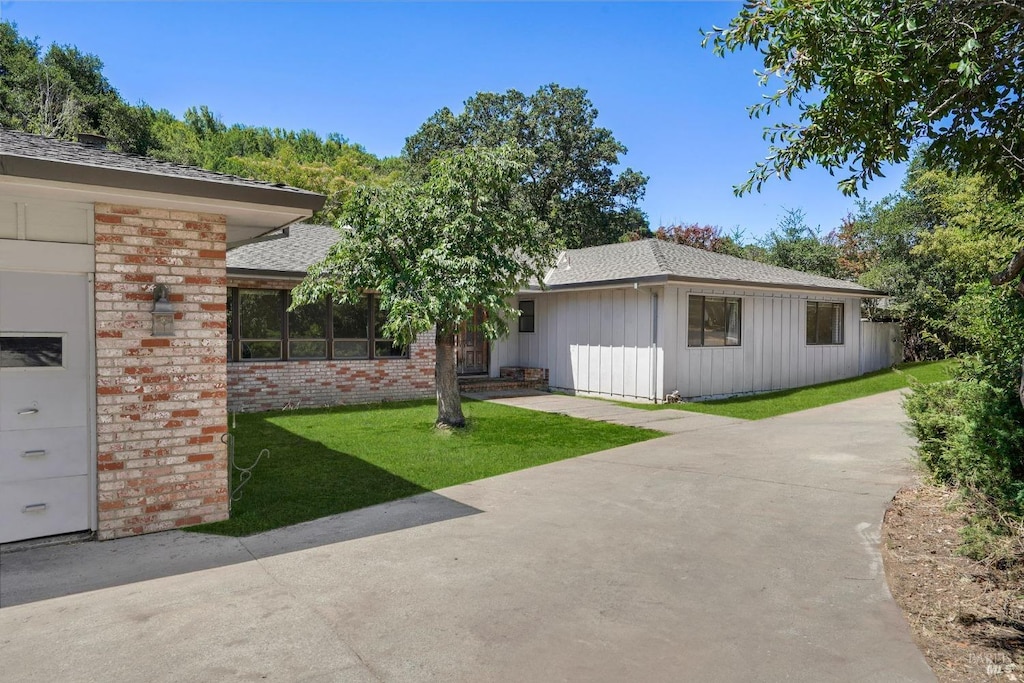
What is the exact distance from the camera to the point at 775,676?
312cm

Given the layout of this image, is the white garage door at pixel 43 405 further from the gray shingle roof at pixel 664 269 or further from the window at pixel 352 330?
the gray shingle roof at pixel 664 269

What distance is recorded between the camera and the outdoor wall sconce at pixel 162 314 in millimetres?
5039

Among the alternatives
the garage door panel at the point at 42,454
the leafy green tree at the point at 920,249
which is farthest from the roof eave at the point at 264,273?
the leafy green tree at the point at 920,249

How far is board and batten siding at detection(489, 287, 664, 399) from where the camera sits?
561 inches

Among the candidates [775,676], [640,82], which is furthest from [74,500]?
[640,82]

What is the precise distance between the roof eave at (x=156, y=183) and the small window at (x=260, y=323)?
782cm

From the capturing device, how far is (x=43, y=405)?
4.84 metres

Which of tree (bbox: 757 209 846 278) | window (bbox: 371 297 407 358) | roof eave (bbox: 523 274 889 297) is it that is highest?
tree (bbox: 757 209 846 278)

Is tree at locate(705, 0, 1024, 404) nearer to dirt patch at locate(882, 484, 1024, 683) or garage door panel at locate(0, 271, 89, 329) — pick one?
dirt patch at locate(882, 484, 1024, 683)

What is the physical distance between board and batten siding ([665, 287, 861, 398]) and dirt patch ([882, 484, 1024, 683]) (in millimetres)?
8605

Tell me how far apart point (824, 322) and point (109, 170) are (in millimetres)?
18049

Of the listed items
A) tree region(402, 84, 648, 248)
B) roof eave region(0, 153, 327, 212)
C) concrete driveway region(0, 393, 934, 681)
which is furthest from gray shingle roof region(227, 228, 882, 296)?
tree region(402, 84, 648, 248)

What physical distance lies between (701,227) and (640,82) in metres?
20.1

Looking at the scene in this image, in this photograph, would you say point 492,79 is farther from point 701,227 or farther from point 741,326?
point 741,326
